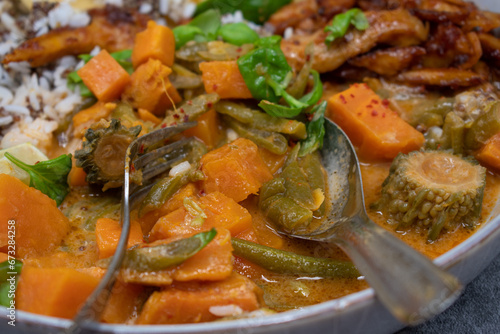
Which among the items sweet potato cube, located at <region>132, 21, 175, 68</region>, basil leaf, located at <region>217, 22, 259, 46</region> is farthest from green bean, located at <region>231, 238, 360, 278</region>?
basil leaf, located at <region>217, 22, 259, 46</region>

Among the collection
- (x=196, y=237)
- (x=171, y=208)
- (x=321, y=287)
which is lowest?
(x=321, y=287)

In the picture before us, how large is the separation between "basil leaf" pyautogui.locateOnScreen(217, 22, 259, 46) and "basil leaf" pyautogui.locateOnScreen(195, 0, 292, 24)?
0.74 metres

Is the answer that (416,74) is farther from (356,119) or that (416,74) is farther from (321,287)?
(321,287)

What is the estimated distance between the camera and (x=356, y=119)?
2.97 metres

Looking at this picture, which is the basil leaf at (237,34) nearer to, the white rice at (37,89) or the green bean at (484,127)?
the white rice at (37,89)

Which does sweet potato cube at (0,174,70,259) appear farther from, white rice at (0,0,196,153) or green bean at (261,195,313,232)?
green bean at (261,195,313,232)

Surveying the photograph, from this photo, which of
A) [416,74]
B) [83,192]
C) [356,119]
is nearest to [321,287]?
[356,119]

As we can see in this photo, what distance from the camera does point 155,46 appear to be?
10.4ft

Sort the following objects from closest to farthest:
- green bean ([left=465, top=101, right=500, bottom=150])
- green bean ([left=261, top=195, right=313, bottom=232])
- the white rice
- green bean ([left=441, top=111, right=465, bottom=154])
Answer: green bean ([left=261, top=195, right=313, bottom=232]) < green bean ([left=465, top=101, right=500, bottom=150]) < green bean ([left=441, top=111, right=465, bottom=154]) < the white rice

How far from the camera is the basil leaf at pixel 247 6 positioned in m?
4.15

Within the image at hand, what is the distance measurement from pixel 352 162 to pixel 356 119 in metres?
0.38

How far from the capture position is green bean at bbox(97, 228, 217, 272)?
76.0 inches

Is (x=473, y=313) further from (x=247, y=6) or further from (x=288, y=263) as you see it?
(x=247, y=6)

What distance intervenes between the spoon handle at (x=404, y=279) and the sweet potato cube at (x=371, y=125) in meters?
1.14
